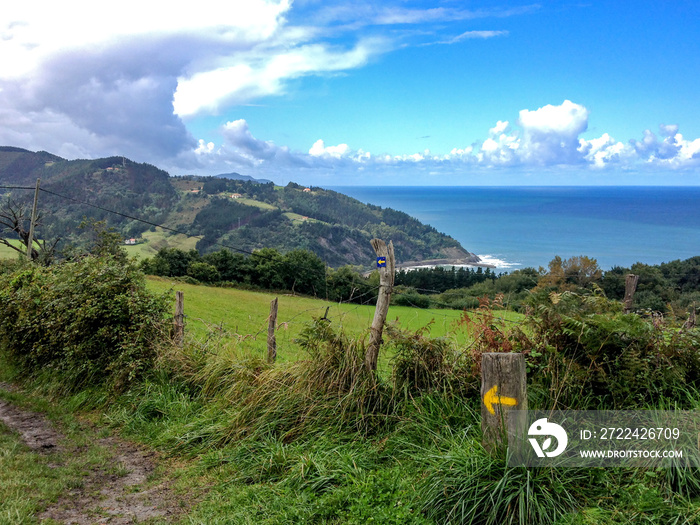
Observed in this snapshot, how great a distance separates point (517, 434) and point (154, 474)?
3627 mm

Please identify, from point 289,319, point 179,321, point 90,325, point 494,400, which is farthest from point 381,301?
point 289,319

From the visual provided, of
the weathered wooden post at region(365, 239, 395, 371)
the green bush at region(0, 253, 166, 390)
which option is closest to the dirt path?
the green bush at region(0, 253, 166, 390)

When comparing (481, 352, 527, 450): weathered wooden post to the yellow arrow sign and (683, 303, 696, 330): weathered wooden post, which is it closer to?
the yellow arrow sign

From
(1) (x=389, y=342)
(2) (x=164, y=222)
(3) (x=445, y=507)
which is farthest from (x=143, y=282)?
(2) (x=164, y=222)

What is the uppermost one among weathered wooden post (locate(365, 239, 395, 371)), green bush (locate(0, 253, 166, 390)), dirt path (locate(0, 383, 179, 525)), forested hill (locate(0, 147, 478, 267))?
forested hill (locate(0, 147, 478, 267))

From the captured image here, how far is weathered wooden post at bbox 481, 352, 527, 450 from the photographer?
11.2 ft

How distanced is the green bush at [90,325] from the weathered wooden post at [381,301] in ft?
12.2

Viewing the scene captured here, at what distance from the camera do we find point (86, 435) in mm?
5832

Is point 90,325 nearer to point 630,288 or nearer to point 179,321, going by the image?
point 179,321

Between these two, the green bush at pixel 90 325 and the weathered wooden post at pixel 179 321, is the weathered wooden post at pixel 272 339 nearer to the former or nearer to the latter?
the weathered wooden post at pixel 179 321

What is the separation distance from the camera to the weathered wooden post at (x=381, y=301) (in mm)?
4988

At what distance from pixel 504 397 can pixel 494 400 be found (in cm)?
8

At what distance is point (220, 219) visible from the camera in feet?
500

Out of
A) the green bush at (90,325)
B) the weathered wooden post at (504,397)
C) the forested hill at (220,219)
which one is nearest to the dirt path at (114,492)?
the green bush at (90,325)
